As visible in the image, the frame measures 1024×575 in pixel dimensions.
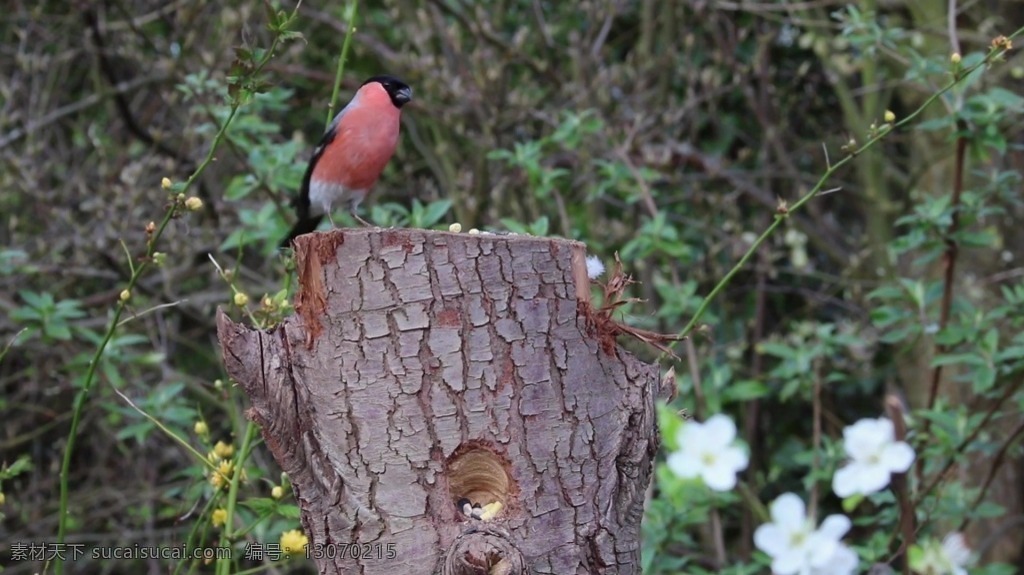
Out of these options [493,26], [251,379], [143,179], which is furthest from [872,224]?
[251,379]

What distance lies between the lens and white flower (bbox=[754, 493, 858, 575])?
770 mm

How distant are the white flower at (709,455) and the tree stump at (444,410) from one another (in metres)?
1.00

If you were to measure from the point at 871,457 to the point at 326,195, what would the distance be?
2422 millimetres

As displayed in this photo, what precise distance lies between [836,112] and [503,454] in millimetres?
4124

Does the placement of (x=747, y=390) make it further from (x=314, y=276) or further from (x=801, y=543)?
(x=801, y=543)

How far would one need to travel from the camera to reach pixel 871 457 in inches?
30.5

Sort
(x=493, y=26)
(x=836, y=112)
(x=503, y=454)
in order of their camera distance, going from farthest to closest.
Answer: (x=836, y=112), (x=493, y=26), (x=503, y=454)

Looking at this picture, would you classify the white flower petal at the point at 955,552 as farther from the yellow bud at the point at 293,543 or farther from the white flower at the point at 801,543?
the yellow bud at the point at 293,543

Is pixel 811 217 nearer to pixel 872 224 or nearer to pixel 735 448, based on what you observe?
pixel 872 224

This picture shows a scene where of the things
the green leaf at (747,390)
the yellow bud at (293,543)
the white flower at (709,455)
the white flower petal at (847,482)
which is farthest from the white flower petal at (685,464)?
the green leaf at (747,390)

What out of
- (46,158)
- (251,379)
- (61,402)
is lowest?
(251,379)

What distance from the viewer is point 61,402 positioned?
5031 mm

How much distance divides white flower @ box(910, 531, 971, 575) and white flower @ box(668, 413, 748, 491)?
0.46ft

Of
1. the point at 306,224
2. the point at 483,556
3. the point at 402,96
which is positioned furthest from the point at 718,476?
the point at 402,96
